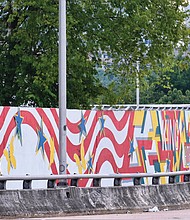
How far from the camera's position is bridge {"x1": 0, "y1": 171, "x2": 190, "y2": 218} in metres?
16.8

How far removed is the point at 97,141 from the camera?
81.7ft

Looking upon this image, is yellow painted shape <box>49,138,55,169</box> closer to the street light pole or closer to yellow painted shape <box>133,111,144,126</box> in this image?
the street light pole

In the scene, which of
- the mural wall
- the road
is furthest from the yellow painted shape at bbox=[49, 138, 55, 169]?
the road

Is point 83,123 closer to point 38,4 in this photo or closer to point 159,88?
point 38,4

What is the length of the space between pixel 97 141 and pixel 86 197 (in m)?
6.84

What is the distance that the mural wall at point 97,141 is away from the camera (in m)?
21.7

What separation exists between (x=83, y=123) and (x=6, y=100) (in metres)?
8.15

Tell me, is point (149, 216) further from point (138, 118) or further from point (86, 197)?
point (138, 118)

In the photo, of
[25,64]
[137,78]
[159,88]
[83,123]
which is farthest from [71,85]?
[159,88]

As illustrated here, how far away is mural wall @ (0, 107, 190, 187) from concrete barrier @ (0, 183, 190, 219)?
11.9ft

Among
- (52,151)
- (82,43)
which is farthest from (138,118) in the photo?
(82,43)

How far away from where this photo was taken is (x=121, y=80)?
3422cm

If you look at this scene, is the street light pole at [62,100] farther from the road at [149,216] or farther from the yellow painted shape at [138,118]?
the yellow painted shape at [138,118]

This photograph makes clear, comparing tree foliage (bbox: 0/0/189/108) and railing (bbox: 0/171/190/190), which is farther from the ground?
tree foliage (bbox: 0/0/189/108)
